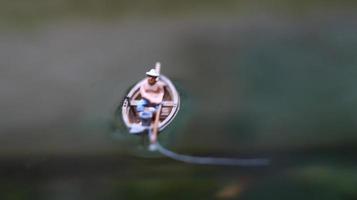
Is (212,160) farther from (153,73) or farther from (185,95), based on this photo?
(153,73)

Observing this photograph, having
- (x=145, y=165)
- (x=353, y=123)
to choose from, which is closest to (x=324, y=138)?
(x=353, y=123)

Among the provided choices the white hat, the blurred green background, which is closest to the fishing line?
the blurred green background

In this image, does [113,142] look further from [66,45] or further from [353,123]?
[353,123]

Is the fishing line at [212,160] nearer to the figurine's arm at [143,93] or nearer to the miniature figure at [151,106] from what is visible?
the miniature figure at [151,106]

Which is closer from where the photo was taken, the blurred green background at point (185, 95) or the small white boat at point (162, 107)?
the blurred green background at point (185, 95)

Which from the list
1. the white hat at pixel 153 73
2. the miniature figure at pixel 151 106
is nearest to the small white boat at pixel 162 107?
the miniature figure at pixel 151 106

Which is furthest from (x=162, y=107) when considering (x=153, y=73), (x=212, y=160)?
(x=212, y=160)

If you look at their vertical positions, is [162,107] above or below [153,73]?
below
